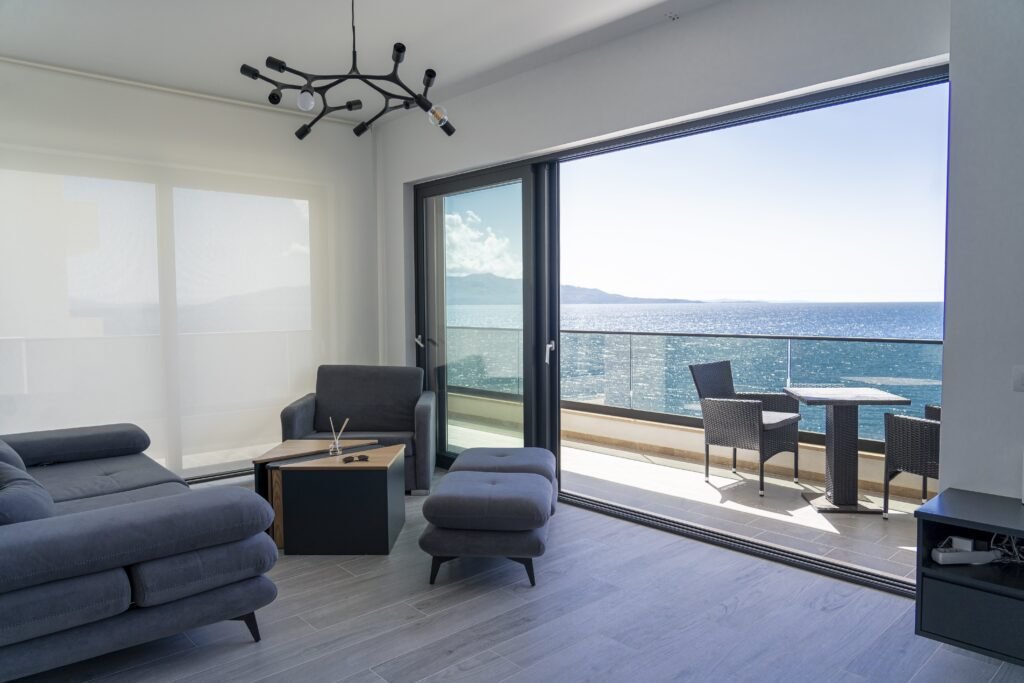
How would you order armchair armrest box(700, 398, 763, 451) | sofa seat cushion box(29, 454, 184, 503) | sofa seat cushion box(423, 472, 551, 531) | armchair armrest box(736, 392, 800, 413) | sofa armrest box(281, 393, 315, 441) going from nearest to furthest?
sofa seat cushion box(423, 472, 551, 531), sofa seat cushion box(29, 454, 184, 503), sofa armrest box(281, 393, 315, 441), armchair armrest box(700, 398, 763, 451), armchair armrest box(736, 392, 800, 413)

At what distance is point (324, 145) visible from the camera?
5836 mm

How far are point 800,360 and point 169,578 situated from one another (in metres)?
5.01

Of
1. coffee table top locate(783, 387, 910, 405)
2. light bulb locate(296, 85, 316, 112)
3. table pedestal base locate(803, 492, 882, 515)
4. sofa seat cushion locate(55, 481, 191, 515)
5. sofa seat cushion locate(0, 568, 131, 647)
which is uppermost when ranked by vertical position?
light bulb locate(296, 85, 316, 112)

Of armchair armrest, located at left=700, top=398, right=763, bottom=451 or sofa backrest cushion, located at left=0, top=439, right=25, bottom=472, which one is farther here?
armchair armrest, located at left=700, top=398, right=763, bottom=451

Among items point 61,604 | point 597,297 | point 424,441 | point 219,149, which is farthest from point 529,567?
point 597,297

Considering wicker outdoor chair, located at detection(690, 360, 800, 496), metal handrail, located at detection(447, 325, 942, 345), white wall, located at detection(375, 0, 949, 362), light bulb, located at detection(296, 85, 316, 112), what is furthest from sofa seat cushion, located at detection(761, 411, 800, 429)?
light bulb, located at detection(296, 85, 316, 112)

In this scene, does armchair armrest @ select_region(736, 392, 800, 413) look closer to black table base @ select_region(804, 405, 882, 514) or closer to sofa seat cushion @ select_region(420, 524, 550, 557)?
black table base @ select_region(804, 405, 882, 514)

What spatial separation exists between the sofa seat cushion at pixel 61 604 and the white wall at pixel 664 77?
135 inches

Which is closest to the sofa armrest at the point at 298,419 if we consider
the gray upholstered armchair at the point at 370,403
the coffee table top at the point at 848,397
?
the gray upholstered armchair at the point at 370,403

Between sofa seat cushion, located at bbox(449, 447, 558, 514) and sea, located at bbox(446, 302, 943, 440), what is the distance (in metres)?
1.03

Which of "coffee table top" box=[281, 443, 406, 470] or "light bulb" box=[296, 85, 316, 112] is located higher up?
"light bulb" box=[296, 85, 316, 112]

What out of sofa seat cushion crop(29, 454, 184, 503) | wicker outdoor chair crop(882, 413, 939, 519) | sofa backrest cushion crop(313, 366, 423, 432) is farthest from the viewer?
sofa backrest cushion crop(313, 366, 423, 432)

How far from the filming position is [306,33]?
397 centimetres

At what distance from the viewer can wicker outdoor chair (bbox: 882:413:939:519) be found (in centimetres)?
397
